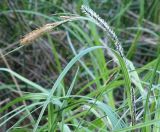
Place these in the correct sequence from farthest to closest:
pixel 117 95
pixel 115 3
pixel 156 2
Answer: pixel 115 3, pixel 156 2, pixel 117 95

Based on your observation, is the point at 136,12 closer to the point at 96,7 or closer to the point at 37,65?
the point at 96,7

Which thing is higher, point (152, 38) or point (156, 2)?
point (156, 2)

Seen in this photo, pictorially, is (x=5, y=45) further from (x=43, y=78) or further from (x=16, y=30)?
(x=43, y=78)

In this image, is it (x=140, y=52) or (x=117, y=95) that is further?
(x=140, y=52)

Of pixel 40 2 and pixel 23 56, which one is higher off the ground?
pixel 40 2

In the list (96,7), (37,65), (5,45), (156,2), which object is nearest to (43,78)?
(37,65)

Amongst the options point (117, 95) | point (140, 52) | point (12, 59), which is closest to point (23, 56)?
point (12, 59)

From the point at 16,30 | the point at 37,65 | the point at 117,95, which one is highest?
the point at 16,30

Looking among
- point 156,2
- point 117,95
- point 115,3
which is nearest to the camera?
point 117,95

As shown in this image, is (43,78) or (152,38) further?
(152,38)
